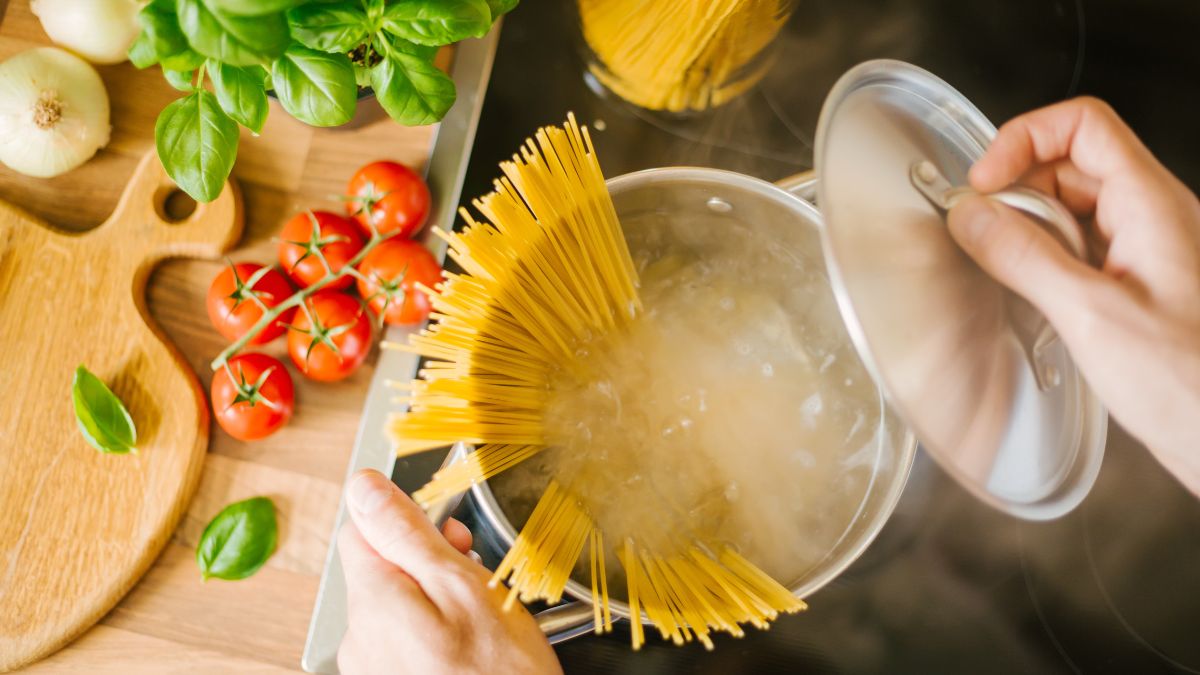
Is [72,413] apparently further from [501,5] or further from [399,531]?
[501,5]

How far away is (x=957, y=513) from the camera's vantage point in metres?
0.77

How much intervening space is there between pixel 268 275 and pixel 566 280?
0.32 metres

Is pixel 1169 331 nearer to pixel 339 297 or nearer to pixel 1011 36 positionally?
pixel 1011 36

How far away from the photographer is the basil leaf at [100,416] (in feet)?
2.31

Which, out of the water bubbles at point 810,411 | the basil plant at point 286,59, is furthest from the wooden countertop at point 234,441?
the water bubbles at point 810,411

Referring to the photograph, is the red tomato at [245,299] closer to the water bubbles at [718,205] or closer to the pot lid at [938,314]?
the water bubbles at [718,205]

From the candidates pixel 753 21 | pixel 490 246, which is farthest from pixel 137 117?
pixel 753 21


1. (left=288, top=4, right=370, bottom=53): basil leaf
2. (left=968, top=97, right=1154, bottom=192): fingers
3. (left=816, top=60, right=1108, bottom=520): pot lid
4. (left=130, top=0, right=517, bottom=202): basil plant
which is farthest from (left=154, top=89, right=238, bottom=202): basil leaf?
(left=968, top=97, right=1154, bottom=192): fingers

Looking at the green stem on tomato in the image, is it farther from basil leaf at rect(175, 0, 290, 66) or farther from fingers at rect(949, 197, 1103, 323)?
fingers at rect(949, 197, 1103, 323)

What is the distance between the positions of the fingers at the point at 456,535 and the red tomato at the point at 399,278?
222mm

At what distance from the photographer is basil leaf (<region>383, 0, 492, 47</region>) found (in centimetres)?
52

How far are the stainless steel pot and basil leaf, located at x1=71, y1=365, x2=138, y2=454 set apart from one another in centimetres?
35

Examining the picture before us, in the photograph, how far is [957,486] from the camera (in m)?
0.76

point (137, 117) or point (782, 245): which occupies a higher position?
point (137, 117)
